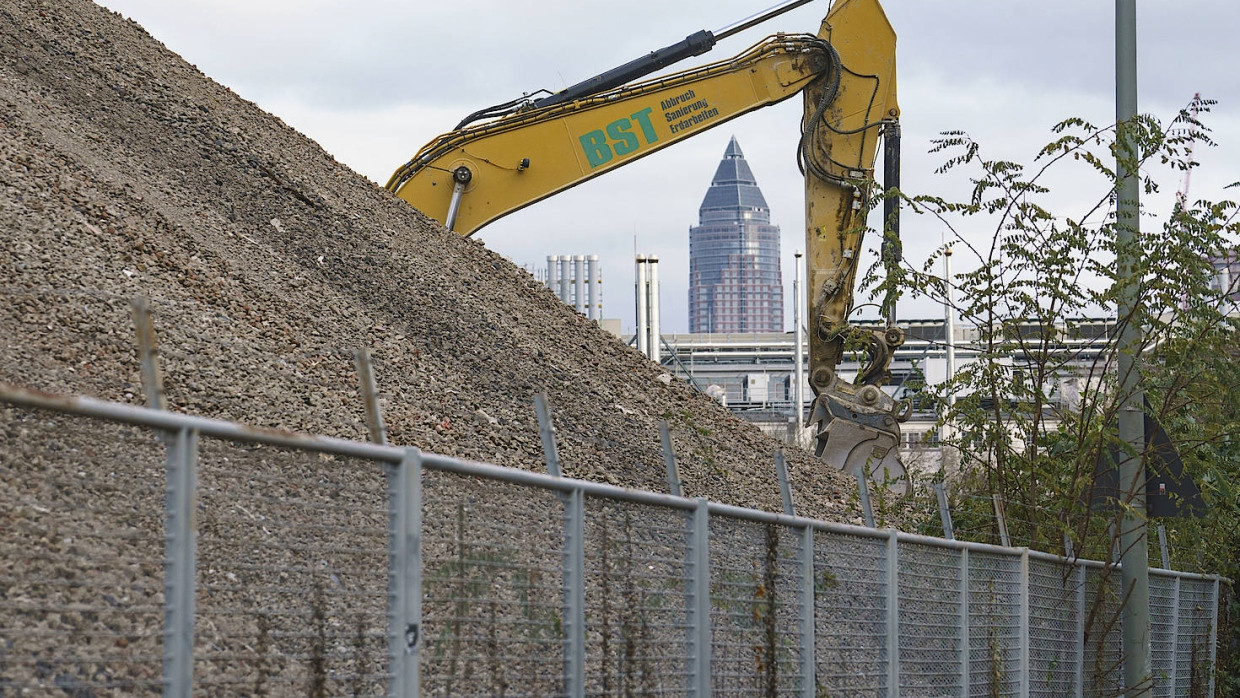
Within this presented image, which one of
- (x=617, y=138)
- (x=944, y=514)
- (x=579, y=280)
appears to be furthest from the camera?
(x=579, y=280)

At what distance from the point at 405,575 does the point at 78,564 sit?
4.60 ft

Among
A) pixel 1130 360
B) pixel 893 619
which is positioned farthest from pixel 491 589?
pixel 1130 360

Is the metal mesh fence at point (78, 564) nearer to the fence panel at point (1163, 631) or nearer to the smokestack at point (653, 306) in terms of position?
the fence panel at point (1163, 631)

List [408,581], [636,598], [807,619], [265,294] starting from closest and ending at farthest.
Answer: [408,581]
[636,598]
[807,619]
[265,294]

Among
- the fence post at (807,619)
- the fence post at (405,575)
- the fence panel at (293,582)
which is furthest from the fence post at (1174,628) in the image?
the fence post at (405,575)

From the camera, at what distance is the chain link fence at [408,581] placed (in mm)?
4578

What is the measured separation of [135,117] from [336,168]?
3.00m

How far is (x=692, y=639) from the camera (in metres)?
7.06

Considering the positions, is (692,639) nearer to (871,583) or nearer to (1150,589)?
(871,583)

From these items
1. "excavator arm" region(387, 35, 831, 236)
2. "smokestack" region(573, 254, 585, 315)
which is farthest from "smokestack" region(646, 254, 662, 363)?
"excavator arm" region(387, 35, 831, 236)

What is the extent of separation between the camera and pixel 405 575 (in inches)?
198

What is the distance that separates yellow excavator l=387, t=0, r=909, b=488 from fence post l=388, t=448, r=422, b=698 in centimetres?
1531

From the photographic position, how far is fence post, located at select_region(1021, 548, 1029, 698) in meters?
10.7

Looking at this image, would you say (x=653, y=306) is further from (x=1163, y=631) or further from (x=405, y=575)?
(x=405, y=575)
